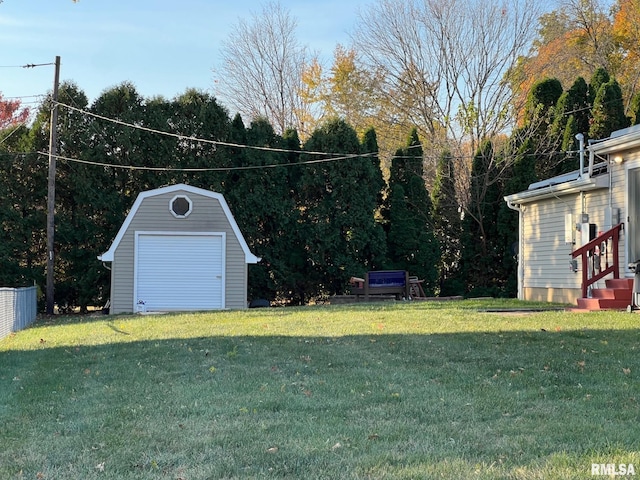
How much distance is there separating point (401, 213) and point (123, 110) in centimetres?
887

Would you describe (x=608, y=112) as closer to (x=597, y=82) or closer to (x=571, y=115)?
(x=571, y=115)

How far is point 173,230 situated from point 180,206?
64 centimetres

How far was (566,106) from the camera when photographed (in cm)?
2003

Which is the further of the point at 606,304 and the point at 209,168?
the point at 209,168

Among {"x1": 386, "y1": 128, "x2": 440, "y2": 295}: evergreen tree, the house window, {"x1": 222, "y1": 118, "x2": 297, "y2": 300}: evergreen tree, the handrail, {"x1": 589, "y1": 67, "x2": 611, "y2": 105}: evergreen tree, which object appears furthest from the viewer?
{"x1": 589, "y1": 67, "x2": 611, "y2": 105}: evergreen tree

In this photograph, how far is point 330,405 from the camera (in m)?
4.64

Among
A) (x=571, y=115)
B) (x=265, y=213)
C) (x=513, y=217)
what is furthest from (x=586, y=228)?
(x=265, y=213)

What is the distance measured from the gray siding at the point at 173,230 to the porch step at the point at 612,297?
8.33 meters

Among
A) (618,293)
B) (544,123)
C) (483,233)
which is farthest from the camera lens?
(544,123)

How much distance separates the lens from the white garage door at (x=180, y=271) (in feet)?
52.6

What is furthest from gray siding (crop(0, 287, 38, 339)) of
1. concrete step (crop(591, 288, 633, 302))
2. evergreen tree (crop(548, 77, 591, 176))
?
evergreen tree (crop(548, 77, 591, 176))

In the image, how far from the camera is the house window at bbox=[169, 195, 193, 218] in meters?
16.2

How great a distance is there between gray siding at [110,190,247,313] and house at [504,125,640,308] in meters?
7.24

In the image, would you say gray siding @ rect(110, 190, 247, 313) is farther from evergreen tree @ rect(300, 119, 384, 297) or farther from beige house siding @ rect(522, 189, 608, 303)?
beige house siding @ rect(522, 189, 608, 303)
